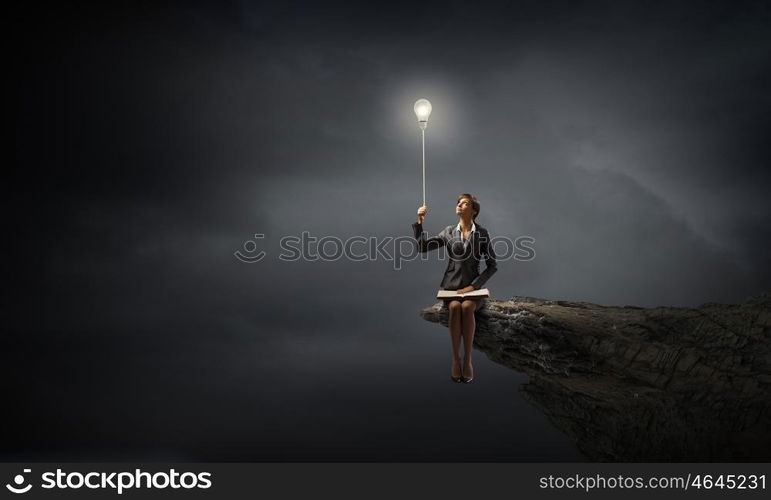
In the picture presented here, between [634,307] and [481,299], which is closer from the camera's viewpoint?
[481,299]

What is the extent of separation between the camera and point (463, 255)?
748 cm

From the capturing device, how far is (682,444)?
790 cm

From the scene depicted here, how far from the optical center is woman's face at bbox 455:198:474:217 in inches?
298

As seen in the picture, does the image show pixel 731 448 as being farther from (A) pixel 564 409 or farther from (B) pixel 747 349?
(A) pixel 564 409

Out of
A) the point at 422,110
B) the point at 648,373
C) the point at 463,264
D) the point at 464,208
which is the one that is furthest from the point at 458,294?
the point at 648,373

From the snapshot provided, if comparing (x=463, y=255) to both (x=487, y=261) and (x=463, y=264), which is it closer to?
(x=463, y=264)

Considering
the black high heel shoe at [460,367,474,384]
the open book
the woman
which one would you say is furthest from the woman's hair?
the black high heel shoe at [460,367,474,384]

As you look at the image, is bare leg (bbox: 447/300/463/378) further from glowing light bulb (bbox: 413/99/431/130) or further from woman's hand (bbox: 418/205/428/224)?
glowing light bulb (bbox: 413/99/431/130)

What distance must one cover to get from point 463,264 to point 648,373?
90.4 inches

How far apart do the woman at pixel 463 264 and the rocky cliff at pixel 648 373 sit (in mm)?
356

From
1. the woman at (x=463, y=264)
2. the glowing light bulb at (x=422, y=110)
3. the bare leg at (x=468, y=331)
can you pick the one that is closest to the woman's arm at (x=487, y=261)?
the woman at (x=463, y=264)

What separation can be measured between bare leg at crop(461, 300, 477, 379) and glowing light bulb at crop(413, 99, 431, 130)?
5.94ft

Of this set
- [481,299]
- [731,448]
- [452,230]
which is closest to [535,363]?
[481,299]

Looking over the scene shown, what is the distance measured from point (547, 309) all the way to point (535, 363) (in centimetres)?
57
